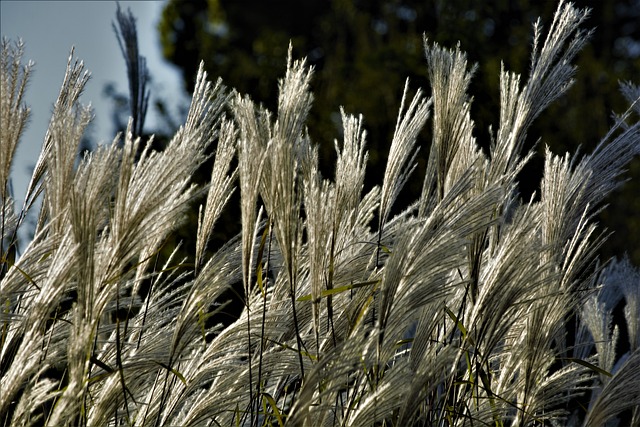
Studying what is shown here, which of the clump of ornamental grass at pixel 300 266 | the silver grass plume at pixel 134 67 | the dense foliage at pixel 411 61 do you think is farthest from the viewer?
the dense foliage at pixel 411 61

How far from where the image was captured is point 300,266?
2525 millimetres

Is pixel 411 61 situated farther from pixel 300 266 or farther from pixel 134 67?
pixel 300 266

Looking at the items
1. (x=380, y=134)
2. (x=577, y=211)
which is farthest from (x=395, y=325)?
(x=380, y=134)

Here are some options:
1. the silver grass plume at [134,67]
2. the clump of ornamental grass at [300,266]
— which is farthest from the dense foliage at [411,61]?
the clump of ornamental grass at [300,266]

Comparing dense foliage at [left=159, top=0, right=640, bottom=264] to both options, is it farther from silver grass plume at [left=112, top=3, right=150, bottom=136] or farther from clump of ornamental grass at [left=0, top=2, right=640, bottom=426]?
clump of ornamental grass at [left=0, top=2, right=640, bottom=426]

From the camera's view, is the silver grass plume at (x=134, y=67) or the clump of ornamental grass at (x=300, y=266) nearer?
the clump of ornamental grass at (x=300, y=266)

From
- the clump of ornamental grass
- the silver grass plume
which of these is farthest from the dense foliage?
the clump of ornamental grass

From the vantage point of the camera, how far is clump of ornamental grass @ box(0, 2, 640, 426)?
1768mm

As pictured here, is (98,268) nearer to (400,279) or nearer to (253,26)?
(400,279)

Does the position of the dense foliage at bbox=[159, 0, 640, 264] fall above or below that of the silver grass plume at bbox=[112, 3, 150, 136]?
above

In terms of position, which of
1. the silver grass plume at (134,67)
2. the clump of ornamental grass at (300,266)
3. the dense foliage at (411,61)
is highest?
the dense foliage at (411,61)

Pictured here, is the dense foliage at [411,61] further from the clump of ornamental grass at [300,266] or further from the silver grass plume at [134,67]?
the clump of ornamental grass at [300,266]

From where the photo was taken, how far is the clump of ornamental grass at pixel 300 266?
177 centimetres

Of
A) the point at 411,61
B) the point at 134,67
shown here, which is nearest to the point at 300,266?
the point at 134,67
